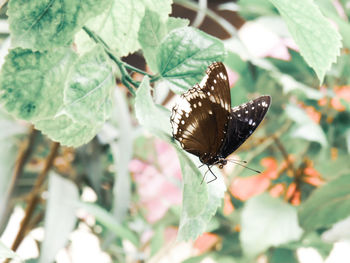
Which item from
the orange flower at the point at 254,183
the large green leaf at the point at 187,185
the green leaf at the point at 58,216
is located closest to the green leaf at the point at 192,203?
the large green leaf at the point at 187,185

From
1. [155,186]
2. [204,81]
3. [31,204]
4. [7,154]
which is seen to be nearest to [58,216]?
[31,204]

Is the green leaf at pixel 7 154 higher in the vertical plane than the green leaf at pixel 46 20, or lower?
lower

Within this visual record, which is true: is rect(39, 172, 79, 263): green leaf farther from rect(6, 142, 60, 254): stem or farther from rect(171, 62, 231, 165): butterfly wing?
rect(171, 62, 231, 165): butterfly wing

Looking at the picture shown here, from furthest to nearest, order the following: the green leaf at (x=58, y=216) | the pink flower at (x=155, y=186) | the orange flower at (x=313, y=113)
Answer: the pink flower at (x=155, y=186)
the orange flower at (x=313, y=113)
the green leaf at (x=58, y=216)

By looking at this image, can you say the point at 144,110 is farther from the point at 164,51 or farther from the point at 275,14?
the point at 275,14

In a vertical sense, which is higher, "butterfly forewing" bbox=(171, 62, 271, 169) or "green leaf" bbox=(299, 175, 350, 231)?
"butterfly forewing" bbox=(171, 62, 271, 169)

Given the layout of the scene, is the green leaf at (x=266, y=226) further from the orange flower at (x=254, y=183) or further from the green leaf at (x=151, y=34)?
the green leaf at (x=151, y=34)

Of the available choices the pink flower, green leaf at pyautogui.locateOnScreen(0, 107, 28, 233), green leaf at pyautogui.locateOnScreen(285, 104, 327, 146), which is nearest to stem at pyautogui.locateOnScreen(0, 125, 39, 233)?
green leaf at pyautogui.locateOnScreen(0, 107, 28, 233)
